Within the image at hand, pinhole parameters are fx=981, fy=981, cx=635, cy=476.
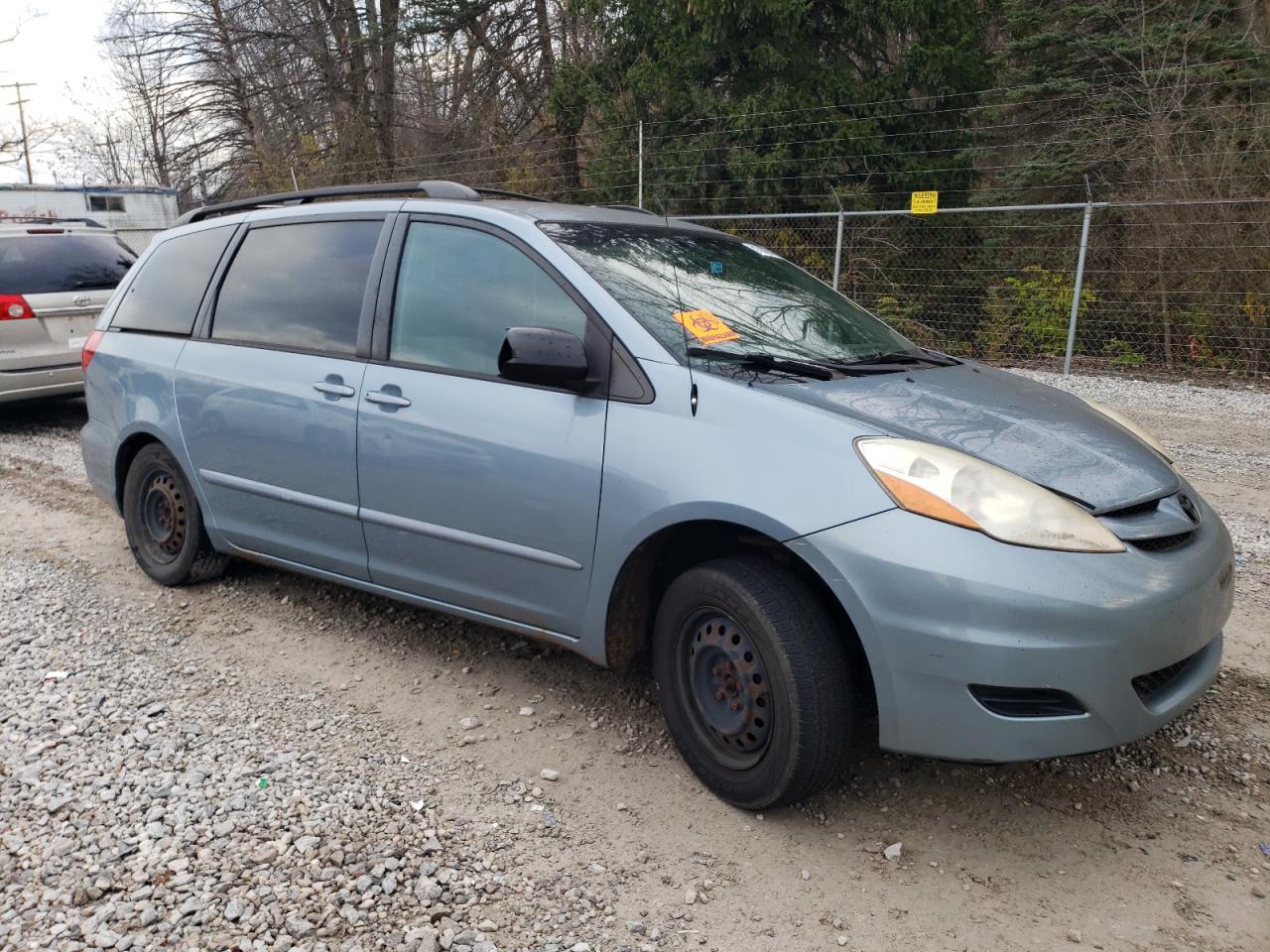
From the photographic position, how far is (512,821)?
285cm

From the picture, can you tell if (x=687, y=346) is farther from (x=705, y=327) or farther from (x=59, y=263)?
(x=59, y=263)

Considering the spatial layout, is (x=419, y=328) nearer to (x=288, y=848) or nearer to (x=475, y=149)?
(x=288, y=848)

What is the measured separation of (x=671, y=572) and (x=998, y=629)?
1.07 m

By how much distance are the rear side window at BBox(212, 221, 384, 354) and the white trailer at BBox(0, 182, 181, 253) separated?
17.4 metres

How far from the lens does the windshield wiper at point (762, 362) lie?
3033mm

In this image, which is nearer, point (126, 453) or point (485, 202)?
point (485, 202)

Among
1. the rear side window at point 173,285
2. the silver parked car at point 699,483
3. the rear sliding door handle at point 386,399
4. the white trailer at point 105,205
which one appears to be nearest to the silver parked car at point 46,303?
the rear side window at point 173,285

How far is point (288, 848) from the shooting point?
2688 millimetres

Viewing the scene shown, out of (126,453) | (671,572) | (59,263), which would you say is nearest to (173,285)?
(126,453)

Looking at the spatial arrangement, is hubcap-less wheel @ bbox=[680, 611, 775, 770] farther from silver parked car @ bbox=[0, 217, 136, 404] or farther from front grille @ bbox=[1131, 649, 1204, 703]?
silver parked car @ bbox=[0, 217, 136, 404]

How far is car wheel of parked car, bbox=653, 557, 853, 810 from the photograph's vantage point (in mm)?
2615

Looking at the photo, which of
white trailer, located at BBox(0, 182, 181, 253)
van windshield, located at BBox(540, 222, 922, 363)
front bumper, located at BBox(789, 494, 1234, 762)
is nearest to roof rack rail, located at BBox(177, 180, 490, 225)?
van windshield, located at BBox(540, 222, 922, 363)

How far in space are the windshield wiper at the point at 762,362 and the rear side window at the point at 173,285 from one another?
2.63m

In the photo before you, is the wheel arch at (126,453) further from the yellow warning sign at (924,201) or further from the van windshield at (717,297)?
the yellow warning sign at (924,201)
